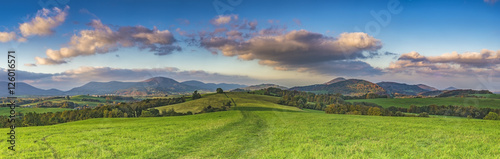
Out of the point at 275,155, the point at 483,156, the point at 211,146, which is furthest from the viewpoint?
the point at 211,146

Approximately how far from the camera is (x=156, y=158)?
14.7 meters

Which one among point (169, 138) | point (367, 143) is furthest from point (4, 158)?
point (367, 143)

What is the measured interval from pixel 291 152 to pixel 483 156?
1038 cm

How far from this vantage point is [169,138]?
20.9 metres

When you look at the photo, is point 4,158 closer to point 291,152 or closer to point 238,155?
point 238,155

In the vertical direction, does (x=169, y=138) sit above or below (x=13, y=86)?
below

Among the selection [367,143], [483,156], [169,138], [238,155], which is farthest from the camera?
[169,138]

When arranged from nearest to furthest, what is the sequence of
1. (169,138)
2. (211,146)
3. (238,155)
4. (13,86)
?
1. (238,155)
2. (211,146)
3. (13,86)
4. (169,138)

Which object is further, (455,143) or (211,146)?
(211,146)

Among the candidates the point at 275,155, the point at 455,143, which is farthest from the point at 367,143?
the point at 275,155

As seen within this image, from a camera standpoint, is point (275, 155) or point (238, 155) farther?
point (238, 155)

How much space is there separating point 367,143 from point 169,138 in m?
17.0

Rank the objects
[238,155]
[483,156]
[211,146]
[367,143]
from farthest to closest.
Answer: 1. [211,146]
2. [367,143]
3. [238,155]
4. [483,156]

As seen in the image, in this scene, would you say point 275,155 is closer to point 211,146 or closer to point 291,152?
point 291,152
